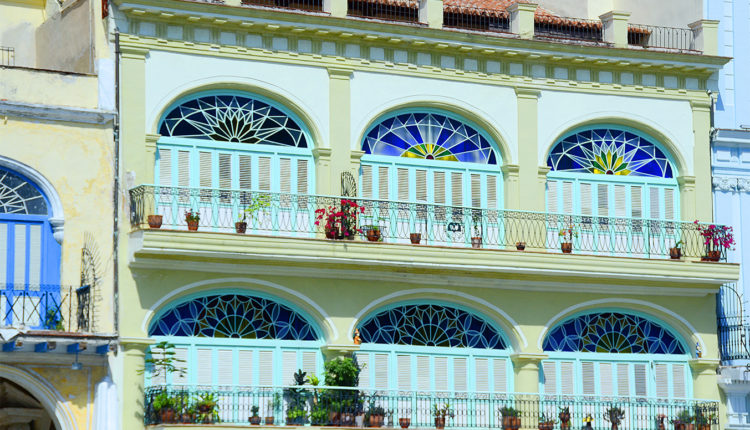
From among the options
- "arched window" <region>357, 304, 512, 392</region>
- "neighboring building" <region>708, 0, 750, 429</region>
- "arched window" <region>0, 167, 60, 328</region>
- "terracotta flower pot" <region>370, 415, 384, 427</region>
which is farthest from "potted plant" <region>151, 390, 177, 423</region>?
"neighboring building" <region>708, 0, 750, 429</region>

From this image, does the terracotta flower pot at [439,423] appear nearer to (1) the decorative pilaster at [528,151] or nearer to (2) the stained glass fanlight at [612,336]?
(2) the stained glass fanlight at [612,336]

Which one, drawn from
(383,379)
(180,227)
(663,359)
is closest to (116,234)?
(180,227)

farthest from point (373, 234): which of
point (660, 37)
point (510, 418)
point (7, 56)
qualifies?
point (660, 37)

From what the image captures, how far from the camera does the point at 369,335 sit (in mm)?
27812

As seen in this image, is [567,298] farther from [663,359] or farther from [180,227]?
[180,227]

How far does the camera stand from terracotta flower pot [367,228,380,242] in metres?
27.3

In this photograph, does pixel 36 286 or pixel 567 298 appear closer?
pixel 36 286

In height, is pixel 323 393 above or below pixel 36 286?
below

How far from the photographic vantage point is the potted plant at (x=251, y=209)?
1046 inches

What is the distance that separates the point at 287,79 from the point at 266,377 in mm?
4992

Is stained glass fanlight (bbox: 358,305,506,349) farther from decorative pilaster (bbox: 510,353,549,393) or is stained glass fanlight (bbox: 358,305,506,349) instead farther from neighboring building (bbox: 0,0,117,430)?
neighboring building (bbox: 0,0,117,430)

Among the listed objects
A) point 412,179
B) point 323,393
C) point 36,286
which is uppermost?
Answer: point 412,179

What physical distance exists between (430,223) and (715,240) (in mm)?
5160

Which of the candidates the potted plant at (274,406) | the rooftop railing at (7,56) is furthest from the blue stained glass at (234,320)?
the rooftop railing at (7,56)
